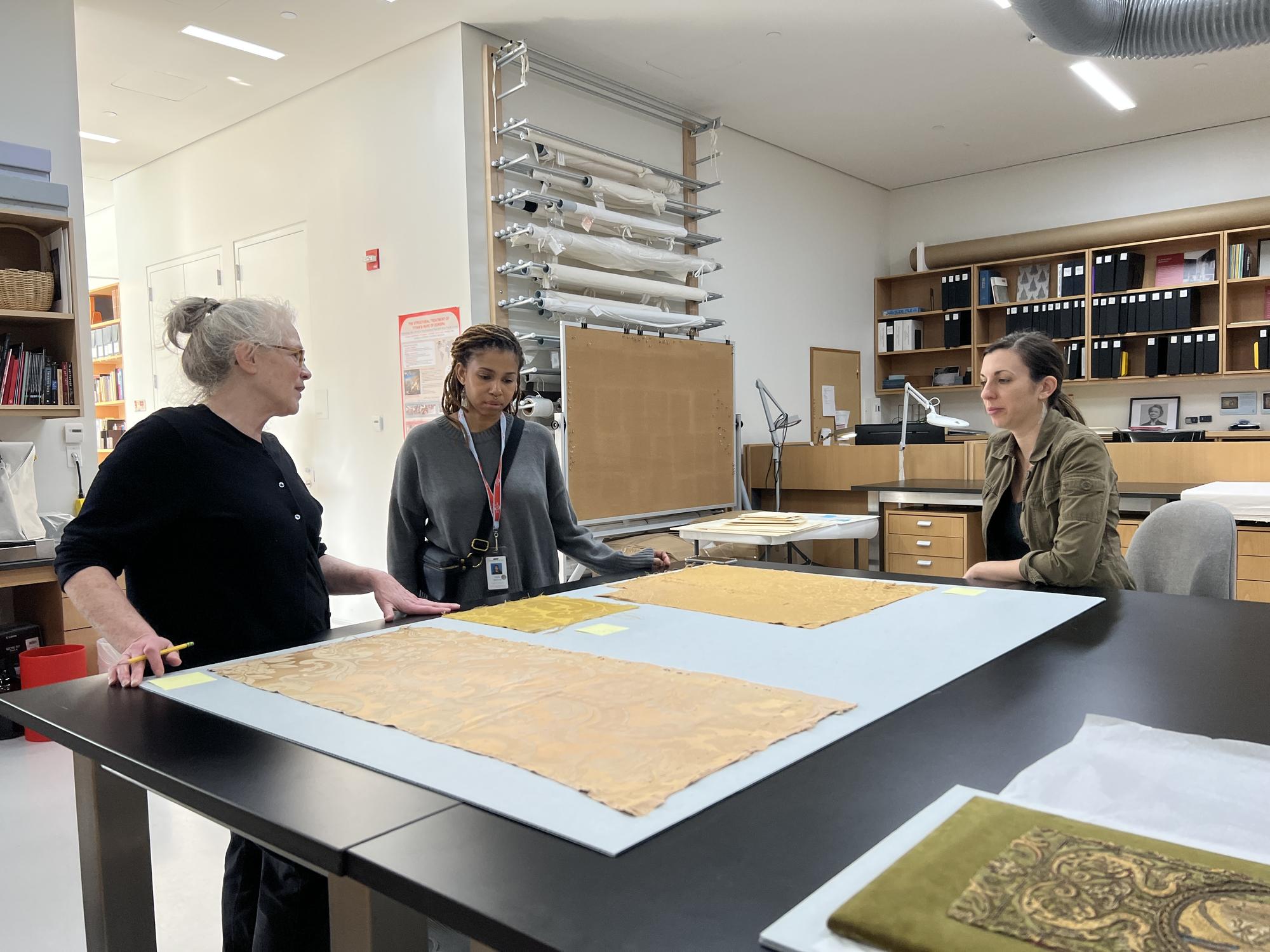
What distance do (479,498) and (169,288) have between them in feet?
17.6

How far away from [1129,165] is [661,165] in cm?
372

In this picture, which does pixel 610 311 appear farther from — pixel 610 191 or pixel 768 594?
pixel 768 594

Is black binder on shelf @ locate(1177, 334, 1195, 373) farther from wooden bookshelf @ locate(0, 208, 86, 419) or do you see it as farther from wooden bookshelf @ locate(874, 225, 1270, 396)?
wooden bookshelf @ locate(0, 208, 86, 419)

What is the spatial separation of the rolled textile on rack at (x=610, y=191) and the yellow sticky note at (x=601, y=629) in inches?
140

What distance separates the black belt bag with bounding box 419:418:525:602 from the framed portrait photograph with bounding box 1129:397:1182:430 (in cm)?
598

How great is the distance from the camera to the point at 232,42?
15.1ft

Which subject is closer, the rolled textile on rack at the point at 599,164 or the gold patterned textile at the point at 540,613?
the gold patterned textile at the point at 540,613

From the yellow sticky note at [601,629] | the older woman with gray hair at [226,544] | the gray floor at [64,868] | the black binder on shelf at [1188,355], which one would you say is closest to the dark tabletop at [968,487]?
the black binder on shelf at [1188,355]

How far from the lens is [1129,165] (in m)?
6.61

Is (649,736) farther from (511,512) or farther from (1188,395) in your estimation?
(1188,395)

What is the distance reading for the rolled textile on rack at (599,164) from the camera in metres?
4.57

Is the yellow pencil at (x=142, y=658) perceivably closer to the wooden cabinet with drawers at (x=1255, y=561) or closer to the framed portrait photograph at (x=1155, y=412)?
the wooden cabinet with drawers at (x=1255, y=561)

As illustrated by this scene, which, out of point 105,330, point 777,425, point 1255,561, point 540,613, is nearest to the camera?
point 540,613

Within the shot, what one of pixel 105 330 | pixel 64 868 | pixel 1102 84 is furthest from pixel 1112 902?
pixel 105 330
